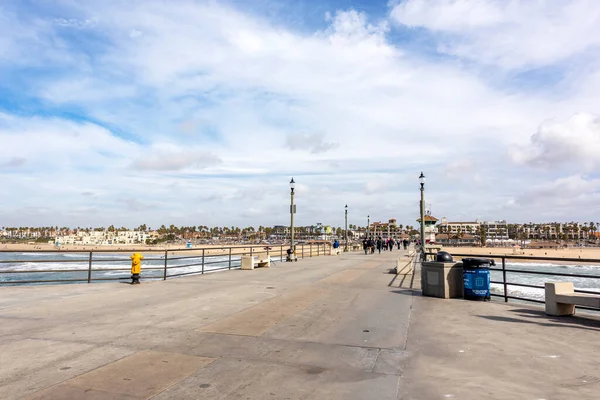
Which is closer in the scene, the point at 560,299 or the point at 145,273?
the point at 560,299

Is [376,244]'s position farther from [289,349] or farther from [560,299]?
[289,349]

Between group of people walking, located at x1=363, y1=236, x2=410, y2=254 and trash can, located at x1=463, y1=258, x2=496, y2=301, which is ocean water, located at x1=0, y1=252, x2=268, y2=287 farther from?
group of people walking, located at x1=363, y1=236, x2=410, y2=254

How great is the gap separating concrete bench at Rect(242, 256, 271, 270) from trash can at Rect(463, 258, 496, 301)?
11.6 metres

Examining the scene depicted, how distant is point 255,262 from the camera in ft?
74.6

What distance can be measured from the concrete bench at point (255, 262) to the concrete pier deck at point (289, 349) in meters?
9.10

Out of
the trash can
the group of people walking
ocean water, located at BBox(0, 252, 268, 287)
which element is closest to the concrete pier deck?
the trash can

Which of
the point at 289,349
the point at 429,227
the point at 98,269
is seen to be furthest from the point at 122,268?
the point at 429,227

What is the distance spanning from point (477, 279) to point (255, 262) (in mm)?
13821

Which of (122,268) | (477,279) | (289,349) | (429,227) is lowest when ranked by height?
(289,349)

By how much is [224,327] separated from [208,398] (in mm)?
3359

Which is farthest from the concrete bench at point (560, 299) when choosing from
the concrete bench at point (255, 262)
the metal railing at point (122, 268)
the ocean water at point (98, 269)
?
the concrete bench at point (255, 262)

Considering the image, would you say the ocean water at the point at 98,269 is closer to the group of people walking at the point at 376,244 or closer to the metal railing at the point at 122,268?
the metal railing at the point at 122,268

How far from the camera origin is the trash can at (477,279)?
440 inches

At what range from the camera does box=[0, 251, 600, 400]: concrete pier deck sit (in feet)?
15.4
